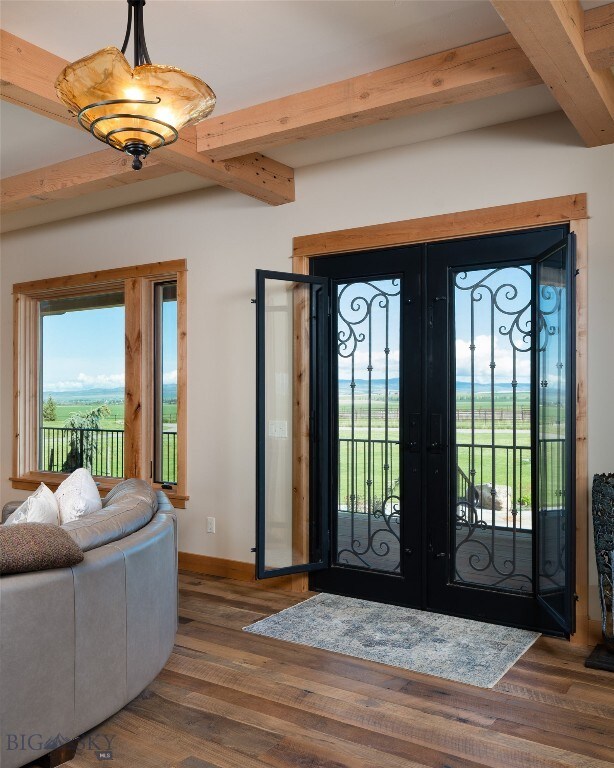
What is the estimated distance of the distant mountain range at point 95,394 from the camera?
5.68 metres

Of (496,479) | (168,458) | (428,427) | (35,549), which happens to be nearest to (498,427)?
(496,479)

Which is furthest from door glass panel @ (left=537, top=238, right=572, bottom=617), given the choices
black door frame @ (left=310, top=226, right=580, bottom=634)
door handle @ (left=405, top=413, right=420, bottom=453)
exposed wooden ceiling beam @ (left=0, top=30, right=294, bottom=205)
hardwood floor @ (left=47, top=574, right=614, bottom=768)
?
exposed wooden ceiling beam @ (left=0, top=30, right=294, bottom=205)

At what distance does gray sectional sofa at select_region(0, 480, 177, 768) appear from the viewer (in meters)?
2.27

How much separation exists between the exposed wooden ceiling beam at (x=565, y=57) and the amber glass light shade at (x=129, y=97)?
1.11 meters

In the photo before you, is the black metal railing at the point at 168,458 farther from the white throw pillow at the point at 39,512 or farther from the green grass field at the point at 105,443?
the white throw pillow at the point at 39,512

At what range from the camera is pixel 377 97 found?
3.35 meters

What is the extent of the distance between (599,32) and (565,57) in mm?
182

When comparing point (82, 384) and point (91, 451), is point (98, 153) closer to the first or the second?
point (82, 384)

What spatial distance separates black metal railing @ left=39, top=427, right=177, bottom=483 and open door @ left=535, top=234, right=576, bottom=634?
9.68ft

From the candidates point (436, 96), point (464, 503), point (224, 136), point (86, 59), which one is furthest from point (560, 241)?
point (86, 59)

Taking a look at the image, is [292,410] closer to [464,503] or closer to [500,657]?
[464,503]

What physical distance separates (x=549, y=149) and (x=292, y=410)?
88.5 inches

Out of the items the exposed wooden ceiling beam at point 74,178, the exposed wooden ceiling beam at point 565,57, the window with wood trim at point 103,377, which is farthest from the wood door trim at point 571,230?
the window with wood trim at point 103,377

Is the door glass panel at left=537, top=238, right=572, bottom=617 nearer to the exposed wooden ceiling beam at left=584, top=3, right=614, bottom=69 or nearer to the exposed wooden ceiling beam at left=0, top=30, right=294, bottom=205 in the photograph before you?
the exposed wooden ceiling beam at left=584, top=3, right=614, bottom=69
